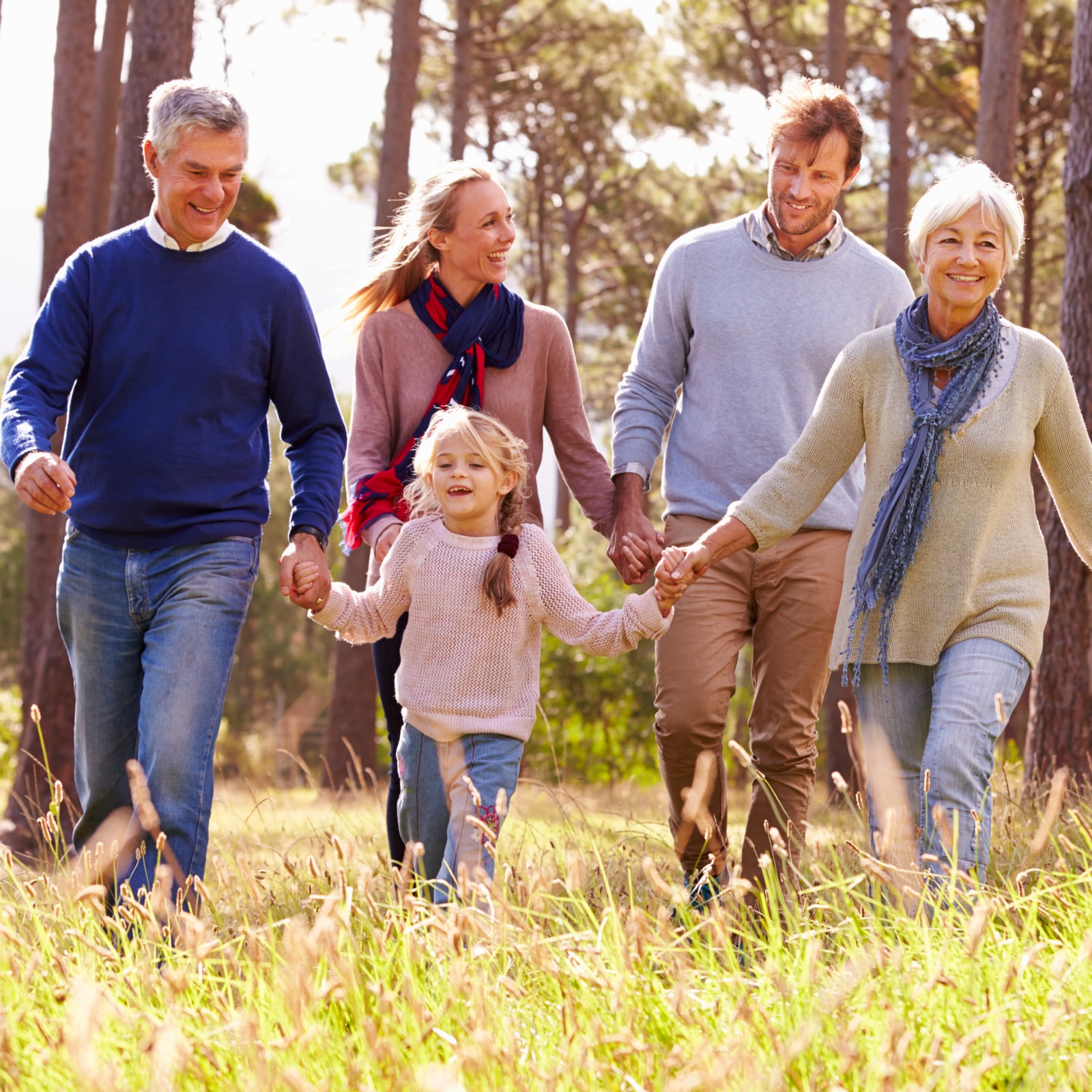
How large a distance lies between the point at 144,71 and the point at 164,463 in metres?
4.79

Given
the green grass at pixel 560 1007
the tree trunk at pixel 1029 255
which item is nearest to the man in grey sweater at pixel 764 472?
the green grass at pixel 560 1007

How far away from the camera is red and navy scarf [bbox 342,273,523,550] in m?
4.40

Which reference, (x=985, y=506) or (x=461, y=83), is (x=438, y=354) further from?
(x=461, y=83)

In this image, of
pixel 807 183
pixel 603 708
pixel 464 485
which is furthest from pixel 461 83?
pixel 464 485

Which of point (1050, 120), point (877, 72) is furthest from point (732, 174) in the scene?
point (1050, 120)

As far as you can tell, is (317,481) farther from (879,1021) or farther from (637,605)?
(879,1021)

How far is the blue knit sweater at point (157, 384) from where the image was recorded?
4.00 m

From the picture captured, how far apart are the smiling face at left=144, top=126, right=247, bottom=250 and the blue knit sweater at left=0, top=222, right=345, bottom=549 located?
11 cm

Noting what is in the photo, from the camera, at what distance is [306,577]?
4031mm

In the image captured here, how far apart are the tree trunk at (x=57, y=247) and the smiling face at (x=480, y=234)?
5.13 metres

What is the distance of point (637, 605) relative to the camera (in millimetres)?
4004

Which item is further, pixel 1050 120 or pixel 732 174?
pixel 732 174

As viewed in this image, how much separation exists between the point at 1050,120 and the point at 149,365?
1602 cm

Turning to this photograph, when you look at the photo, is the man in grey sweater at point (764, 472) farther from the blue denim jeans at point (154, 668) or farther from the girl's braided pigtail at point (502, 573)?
the blue denim jeans at point (154, 668)
